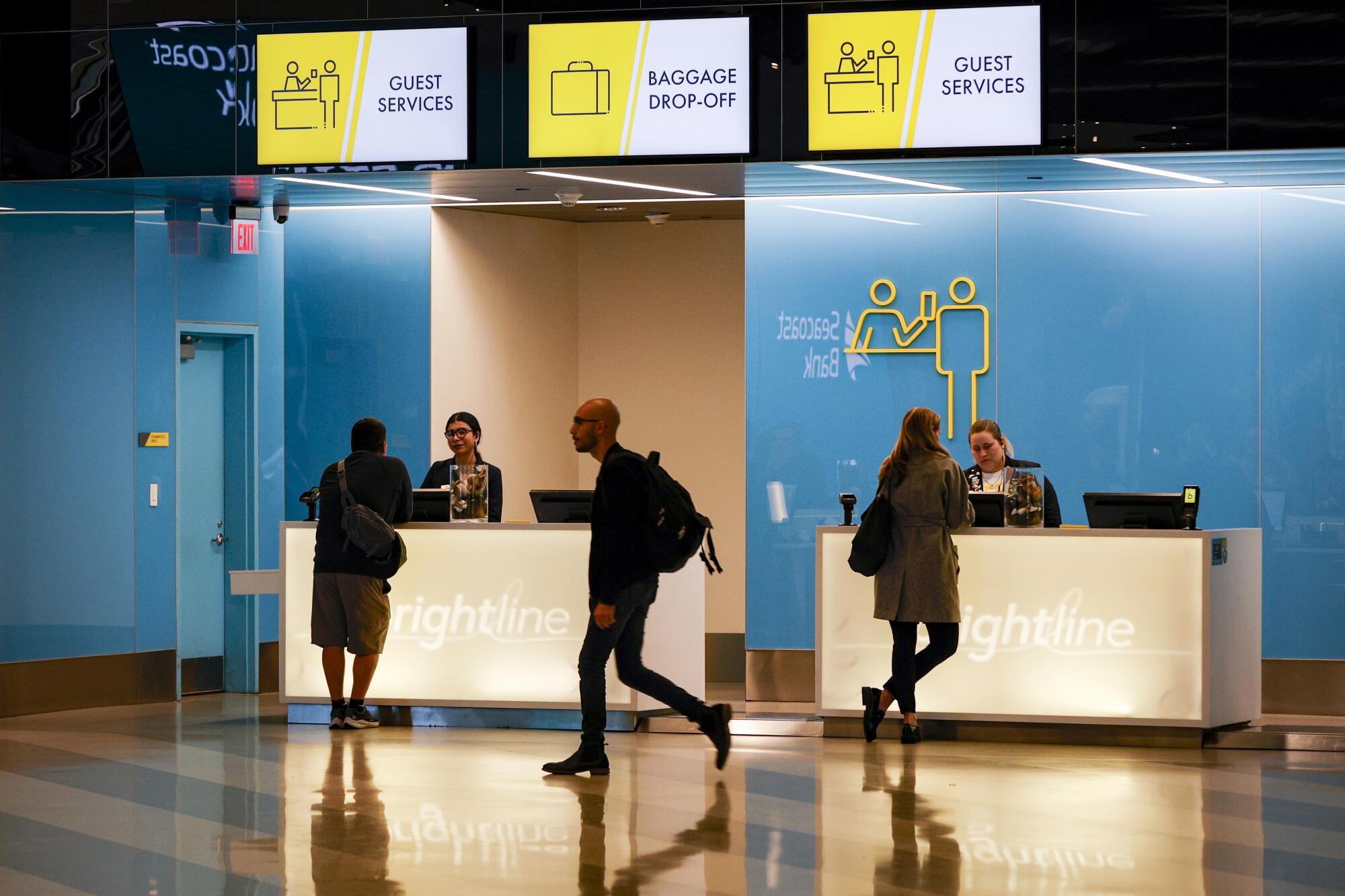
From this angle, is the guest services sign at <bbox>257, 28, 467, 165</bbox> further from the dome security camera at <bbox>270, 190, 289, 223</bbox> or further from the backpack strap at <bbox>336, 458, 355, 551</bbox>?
the backpack strap at <bbox>336, 458, 355, 551</bbox>

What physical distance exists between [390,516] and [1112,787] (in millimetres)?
4155

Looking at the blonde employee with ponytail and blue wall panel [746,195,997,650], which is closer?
the blonde employee with ponytail

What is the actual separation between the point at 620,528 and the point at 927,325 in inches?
154

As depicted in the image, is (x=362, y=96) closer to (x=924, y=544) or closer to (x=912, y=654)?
(x=924, y=544)

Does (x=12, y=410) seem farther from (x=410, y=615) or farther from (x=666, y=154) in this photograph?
(x=666, y=154)

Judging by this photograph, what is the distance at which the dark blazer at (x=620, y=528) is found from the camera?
7555 millimetres

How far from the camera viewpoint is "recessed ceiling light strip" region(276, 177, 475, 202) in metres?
10.4

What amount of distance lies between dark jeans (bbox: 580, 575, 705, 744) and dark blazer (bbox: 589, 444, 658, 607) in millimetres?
109

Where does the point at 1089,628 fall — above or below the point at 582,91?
below

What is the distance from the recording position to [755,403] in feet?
36.2

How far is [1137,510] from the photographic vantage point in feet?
28.9

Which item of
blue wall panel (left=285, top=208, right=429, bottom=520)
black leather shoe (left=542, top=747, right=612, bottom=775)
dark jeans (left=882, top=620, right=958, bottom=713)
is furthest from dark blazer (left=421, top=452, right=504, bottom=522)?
dark jeans (left=882, top=620, right=958, bottom=713)

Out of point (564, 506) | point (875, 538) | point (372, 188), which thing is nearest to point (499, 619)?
point (564, 506)

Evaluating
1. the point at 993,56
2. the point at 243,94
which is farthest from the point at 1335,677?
the point at 243,94
